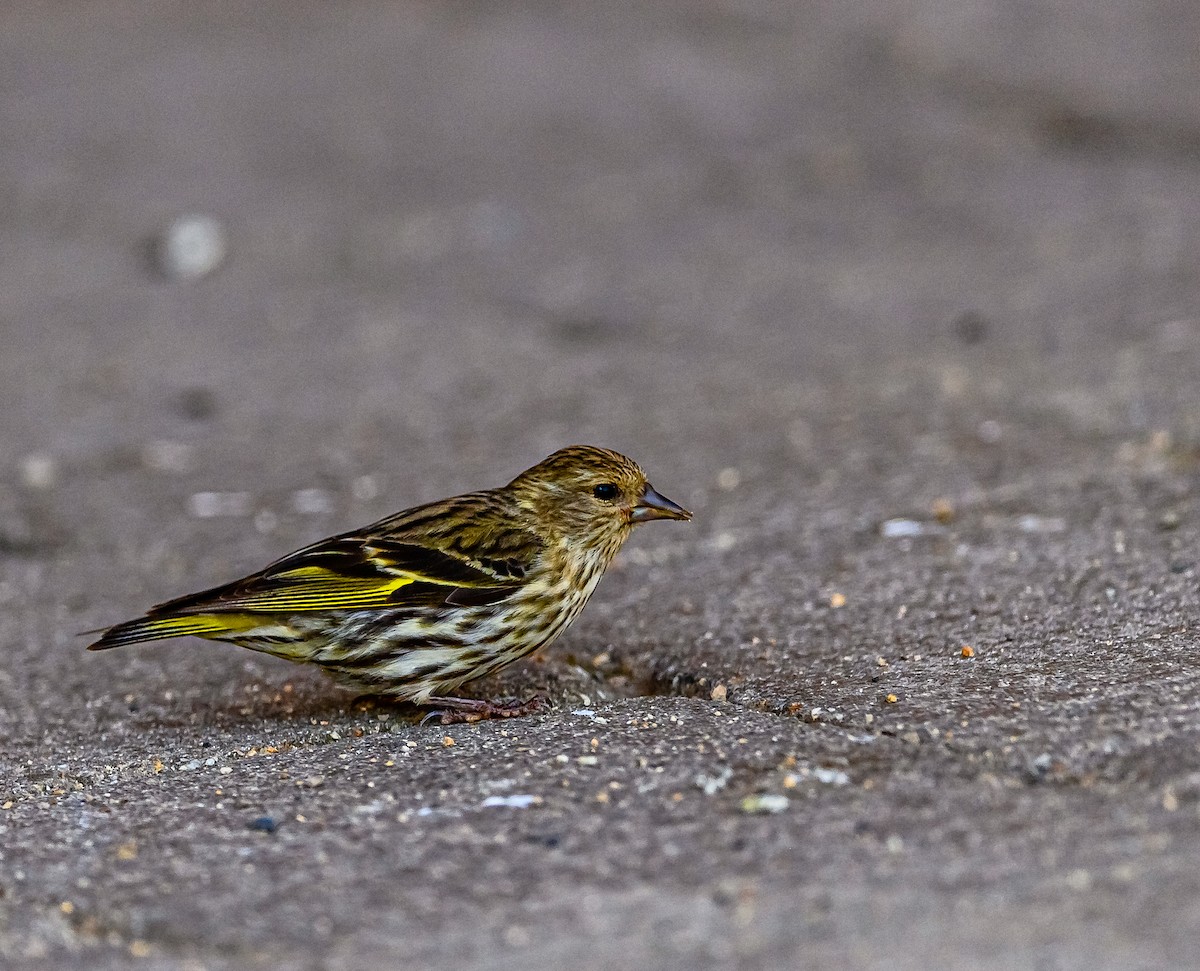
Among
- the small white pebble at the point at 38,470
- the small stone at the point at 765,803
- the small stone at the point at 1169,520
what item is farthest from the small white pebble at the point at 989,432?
the small white pebble at the point at 38,470

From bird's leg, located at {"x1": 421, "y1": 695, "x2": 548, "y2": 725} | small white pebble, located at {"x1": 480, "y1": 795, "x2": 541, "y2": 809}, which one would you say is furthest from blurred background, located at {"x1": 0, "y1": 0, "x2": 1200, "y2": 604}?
small white pebble, located at {"x1": 480, "y1": 795, "x2": 541, "y2": 809}

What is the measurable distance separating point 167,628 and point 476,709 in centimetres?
78

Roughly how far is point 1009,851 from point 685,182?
22.6ft

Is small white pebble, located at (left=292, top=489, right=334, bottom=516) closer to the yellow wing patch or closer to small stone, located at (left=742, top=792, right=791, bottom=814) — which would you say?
the yellow wing patch

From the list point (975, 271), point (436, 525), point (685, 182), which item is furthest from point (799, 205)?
point (436, 525)

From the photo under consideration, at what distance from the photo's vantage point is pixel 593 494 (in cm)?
444

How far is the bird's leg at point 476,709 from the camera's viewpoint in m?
4.07

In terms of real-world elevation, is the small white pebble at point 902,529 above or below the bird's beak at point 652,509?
below

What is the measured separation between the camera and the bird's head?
4.40 meters

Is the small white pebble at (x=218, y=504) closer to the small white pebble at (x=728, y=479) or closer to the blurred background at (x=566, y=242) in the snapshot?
the blurred background at (x=566, y=242)

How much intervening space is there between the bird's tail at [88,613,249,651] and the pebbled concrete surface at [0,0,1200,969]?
278mm

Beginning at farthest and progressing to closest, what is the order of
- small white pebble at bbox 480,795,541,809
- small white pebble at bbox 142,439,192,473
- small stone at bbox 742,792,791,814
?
small white pebble at bbox 142,439,192,473 < small white pebble at bbox 480,795,541,809 < small stone at bbox 742,792,791,814

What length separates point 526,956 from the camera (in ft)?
9.14

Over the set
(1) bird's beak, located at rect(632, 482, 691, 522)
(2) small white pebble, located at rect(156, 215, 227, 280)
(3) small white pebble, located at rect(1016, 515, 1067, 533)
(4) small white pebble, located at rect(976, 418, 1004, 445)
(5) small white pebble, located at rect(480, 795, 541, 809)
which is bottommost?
(5) small white pebble, located at rect(480, 795, 541, 809)
